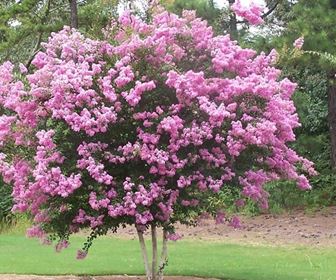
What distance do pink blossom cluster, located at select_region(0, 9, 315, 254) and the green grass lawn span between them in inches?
101

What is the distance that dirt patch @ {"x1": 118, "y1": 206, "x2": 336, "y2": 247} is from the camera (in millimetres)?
14898

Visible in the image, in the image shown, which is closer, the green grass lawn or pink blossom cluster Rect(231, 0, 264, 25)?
pink blossom cluster Rect(231, 0, 264, 25)

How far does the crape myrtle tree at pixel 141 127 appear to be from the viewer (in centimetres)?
715

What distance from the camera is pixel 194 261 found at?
11.5 m

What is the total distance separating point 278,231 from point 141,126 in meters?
9.56

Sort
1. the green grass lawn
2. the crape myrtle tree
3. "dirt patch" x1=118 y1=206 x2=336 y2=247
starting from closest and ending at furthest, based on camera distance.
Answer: the crape myrtle tree → the green grass lawn → "dirt patch" x1=118 y1=206 x2=336 y2=247

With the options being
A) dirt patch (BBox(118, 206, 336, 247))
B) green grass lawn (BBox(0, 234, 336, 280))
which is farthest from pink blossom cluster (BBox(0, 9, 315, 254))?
dirt patch (BBox(118, 206, 336, 247))

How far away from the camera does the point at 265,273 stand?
10047 millimetres

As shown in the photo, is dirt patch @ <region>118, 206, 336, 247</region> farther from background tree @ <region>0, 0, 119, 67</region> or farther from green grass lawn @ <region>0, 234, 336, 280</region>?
background tree @ <region>0, 0, 119, 67</region>

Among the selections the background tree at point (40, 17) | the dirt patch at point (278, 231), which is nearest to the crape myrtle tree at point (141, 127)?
the dirt patch at point (278, 231)

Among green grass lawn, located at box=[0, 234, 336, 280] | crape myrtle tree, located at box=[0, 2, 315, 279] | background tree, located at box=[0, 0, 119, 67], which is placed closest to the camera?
crape myrtle tree, located at box=[0, 2, 315, 279]

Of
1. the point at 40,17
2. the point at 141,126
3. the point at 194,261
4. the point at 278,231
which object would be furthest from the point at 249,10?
the point at 40,17

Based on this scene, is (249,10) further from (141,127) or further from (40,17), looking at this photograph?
(40,17)

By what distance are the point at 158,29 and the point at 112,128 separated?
48.2 inches
